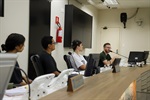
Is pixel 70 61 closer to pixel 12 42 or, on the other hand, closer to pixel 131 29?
pixel 12 42

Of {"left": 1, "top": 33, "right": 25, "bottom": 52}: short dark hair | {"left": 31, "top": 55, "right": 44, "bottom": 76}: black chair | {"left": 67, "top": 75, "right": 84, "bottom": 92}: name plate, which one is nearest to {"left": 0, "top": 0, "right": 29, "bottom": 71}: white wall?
{"left": 31, "top": 55, "right": 44, "bottom": 76}: black chair

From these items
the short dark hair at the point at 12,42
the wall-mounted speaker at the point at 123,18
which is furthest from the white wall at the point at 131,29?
the short dark hair at the point at 12,42

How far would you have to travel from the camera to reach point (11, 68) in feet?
3.61

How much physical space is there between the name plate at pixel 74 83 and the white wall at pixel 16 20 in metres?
1.67

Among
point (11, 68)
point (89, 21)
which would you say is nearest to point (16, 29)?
point (11, 68)

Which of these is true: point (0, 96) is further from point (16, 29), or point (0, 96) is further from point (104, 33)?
point (104, 33)

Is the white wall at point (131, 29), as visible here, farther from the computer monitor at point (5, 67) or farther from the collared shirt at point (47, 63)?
the computer monitor at point (5, 67)

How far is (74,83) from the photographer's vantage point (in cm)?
211

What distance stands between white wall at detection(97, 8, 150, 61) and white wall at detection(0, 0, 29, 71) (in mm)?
5171

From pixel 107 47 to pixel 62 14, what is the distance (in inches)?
53.6

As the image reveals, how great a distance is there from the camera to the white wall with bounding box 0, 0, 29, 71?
349cm

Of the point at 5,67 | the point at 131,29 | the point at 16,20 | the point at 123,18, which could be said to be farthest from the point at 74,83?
Result: the point at 131,29

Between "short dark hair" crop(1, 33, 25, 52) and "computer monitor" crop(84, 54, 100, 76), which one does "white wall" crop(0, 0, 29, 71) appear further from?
"computer monitor" crop(84, 54, 100, 76)

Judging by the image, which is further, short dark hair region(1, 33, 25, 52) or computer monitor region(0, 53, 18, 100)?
short dark hair region(1, 33, 25, 52)
